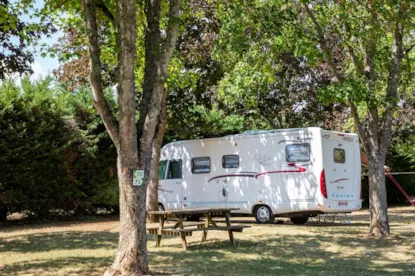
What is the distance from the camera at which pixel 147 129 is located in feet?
24.1

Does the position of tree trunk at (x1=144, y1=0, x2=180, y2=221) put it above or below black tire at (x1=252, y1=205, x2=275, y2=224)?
above

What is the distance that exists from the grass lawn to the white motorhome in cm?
126

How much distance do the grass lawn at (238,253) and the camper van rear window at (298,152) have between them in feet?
6.69

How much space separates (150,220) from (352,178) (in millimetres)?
6010

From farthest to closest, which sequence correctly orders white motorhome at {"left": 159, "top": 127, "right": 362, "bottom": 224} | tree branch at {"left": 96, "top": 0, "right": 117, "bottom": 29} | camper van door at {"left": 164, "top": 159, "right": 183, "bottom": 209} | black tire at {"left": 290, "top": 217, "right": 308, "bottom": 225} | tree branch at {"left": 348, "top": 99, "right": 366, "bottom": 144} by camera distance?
camper van door at {"left": 164, "top": 159, "right": 183, "bottom": 209} < black tire at {"left": 290, "top": 217, "right": 308, "bottom": 225} < white motorhome at {"left": 159, "top": 127, "right": 362, "bottom": 224} < tree branch at {"left": 348, "top": 99, "right": 366, "bottom": 144} < tree branch at {"left": 96, "top": 0, "right": 117, "bottom": 29}

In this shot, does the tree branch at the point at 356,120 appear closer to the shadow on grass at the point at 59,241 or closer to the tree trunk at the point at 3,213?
the shadow on grass at the point at 59,241

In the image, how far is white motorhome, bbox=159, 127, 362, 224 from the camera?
580 inches

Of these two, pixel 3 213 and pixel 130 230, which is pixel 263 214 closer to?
pixel 3 213

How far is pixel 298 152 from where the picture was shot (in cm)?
1509

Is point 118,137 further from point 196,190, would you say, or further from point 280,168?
point 196,190

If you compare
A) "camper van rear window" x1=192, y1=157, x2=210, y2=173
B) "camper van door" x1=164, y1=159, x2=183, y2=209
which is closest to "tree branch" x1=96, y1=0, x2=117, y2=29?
"camper van rear window" x1=192, y1=157, x2=210, y2=173

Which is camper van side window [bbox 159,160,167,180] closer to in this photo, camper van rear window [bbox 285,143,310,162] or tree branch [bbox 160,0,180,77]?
camper van rear window [bbox 285,143,310,162]

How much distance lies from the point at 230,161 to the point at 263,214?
1.97m

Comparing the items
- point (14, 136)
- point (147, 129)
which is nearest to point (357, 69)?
point (147, 129)
